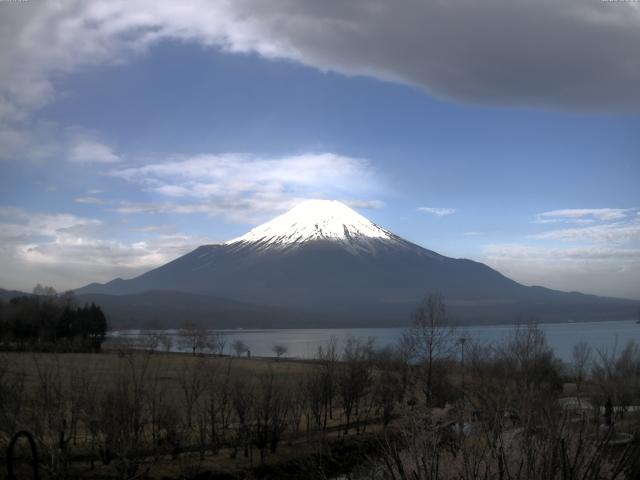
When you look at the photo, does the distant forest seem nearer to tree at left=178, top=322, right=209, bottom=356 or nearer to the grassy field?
tree at left=178, top=322, right=209, bottom=356

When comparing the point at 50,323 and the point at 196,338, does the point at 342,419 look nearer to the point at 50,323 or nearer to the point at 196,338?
the point at 50,323

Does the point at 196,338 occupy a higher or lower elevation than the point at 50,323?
lower

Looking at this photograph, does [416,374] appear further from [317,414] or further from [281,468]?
[281,468]

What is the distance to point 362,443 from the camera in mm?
31500

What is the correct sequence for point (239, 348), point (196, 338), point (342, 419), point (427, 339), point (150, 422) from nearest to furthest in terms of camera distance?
point (150, 422), point (342, 419), point (427, 339), point (239, 348), point (196, 338)

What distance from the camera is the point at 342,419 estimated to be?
38.1 meters

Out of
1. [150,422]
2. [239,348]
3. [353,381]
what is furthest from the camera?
[239,348]

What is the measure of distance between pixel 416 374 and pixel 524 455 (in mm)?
33815

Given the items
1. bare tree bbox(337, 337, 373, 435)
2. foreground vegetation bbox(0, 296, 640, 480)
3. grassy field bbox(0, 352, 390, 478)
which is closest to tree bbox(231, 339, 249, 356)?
foreground vegetation bbox(0, 296, 640, 480)

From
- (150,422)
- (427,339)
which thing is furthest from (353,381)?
(150,422)

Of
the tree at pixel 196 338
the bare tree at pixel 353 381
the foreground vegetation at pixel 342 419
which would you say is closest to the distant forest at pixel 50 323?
the tree at pixel 196 338

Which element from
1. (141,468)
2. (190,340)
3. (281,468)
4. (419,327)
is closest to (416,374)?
(419,327)

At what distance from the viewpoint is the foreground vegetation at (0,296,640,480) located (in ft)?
34.7

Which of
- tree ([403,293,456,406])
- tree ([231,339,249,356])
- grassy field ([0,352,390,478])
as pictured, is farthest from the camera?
tree ([231,339,249,356])
